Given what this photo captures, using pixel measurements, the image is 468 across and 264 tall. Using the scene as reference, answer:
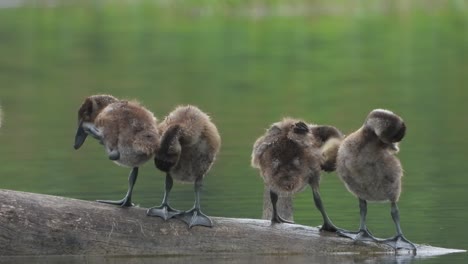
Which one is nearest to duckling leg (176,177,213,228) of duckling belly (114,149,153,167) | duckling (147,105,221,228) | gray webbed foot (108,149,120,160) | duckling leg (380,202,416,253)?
duckling (147,105,221,228)

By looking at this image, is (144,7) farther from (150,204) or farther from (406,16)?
(150,204)

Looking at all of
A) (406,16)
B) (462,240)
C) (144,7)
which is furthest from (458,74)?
(144,7)

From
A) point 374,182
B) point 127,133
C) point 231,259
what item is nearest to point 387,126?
point 374,182

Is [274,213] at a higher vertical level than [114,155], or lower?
lower

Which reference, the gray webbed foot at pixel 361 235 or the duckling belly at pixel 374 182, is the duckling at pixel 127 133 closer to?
the duckling belly at pixel 374 182

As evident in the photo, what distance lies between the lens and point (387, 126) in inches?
440

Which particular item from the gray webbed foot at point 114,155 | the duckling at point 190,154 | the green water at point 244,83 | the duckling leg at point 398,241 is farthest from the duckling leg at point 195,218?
the green water at point 244,83

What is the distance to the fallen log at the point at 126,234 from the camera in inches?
437

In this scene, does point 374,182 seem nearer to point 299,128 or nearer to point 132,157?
point 299,128

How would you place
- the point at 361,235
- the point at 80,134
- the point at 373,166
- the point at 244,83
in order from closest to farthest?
the point at 373,166
the point at 361,235
the point at 80,134
the point at 244,83

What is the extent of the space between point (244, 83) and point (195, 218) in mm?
20100

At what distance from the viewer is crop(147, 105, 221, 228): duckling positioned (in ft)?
37.5

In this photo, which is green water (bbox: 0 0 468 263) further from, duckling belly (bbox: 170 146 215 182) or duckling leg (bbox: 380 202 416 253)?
duckling belly (bbox: 170 146 215 182)

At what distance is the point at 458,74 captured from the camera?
31.8 metres
